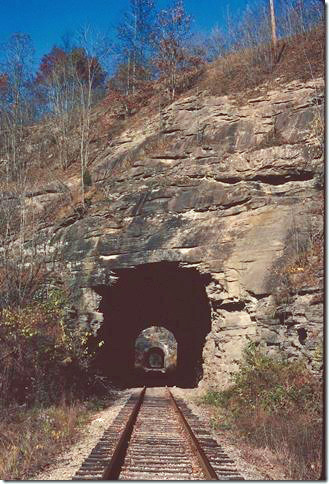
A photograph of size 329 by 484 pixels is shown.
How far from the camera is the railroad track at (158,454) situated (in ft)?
20.6

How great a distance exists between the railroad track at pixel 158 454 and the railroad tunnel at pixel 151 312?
6762 mm

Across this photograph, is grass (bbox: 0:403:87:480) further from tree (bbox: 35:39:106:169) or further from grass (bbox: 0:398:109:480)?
tree (bbox: 35:39:106:169)

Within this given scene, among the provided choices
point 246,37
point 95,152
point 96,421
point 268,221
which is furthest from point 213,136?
point 96,421

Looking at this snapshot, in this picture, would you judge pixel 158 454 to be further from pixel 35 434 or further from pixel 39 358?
pixel 39 358

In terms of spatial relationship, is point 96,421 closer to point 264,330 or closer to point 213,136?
point 264,330

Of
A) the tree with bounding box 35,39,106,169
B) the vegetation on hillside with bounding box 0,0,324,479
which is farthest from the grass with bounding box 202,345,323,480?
the tree with bounding box 35,39,106,169

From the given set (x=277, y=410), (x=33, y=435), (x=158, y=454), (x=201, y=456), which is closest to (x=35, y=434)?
(x=33, y=435)

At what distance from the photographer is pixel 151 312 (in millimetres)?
24984

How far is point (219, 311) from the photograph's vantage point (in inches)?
619

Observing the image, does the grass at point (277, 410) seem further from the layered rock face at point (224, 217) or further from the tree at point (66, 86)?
the tree at point (66, 86)

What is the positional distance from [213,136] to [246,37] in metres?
10.7

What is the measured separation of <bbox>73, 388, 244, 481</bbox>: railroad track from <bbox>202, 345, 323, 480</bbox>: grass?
85 cm

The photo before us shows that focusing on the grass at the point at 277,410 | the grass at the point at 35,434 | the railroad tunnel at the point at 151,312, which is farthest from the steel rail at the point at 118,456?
the railroad tunnel at the point at 151,312

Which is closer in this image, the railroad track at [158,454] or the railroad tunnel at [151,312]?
the railroad track at [158,454]
